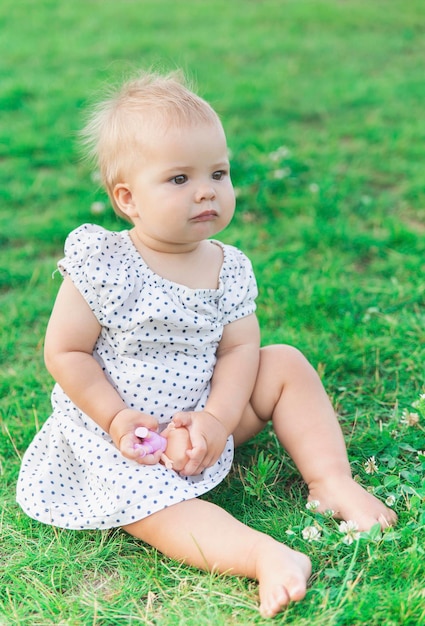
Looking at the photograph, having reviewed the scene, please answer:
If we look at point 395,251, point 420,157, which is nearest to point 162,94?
point 395,251

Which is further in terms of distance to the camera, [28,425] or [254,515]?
[28,425]

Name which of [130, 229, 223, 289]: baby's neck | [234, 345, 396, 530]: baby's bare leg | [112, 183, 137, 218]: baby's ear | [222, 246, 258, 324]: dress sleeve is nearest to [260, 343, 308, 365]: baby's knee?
[234, 345, 396, 530]: baby's bare leg

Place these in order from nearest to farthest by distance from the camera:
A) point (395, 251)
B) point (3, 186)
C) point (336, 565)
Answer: point (336, 565), point (395, 251), point (3, 186)

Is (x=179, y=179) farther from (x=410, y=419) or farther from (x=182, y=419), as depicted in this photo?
(x=410, y=419)

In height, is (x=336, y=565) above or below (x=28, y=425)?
above

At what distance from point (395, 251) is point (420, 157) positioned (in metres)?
1.34

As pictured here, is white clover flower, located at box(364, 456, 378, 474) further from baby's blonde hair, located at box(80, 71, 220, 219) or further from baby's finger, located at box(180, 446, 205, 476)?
baby's blonde hair, located at box(80, 71, 220, 219)

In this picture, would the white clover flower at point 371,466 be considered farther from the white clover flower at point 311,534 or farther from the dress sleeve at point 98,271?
the dress sleeve at point 98,271

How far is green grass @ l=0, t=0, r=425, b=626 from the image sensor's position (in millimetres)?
1990

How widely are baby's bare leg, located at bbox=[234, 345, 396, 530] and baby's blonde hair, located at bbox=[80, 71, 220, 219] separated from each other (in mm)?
712

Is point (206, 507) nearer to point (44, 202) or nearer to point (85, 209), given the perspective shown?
point (85, 209)

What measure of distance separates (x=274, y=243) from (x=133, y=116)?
5.99 feet

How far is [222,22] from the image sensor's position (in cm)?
805

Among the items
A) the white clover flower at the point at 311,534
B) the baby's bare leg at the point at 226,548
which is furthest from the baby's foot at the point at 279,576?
the white clover flower at the point at 311,534
